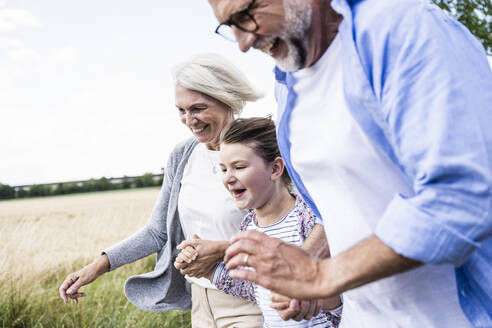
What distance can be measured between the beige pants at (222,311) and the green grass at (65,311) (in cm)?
252

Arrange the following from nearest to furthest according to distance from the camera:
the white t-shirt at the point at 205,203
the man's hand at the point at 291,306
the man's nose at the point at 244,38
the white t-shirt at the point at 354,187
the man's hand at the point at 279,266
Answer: the man's hand at the point at 279,266
the white t-shirt at the point at 354,187
the man's nose at the point at 244,38
the man's hand at the point at 291,306
the white t-shirt at the point at 205,203

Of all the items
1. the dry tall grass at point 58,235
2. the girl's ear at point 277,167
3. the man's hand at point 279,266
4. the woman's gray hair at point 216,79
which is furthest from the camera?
the dry tall grass at point 58,235

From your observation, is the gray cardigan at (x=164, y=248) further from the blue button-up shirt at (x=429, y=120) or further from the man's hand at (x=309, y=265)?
the blue button-up shirt at (x=429, y=120)

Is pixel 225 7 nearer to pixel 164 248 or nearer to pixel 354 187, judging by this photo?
pixel 354 187

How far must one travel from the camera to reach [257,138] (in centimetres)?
285

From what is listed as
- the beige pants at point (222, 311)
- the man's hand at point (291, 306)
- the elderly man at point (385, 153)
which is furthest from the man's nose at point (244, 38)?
the beige pants at point (222, 311)

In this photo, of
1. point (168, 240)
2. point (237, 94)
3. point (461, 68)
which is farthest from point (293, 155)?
point (168, 240)

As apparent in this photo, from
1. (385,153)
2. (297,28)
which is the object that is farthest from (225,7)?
(385,153)

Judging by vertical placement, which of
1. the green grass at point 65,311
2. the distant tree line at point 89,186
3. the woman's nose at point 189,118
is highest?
the woman's nose at point 189,118

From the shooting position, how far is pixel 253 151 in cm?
281

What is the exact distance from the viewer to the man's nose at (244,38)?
57.7 inches

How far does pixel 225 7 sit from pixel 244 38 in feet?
0.34

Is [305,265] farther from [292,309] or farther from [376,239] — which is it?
[292,309]

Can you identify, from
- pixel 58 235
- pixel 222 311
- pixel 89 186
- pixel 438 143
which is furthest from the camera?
pixel 89 186
